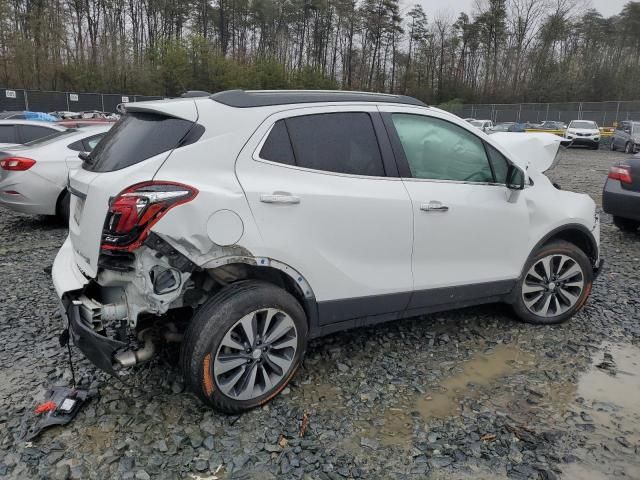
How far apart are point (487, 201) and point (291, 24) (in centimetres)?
6286

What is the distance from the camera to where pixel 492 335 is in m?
3.99

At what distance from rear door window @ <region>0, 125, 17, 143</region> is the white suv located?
6822 mm

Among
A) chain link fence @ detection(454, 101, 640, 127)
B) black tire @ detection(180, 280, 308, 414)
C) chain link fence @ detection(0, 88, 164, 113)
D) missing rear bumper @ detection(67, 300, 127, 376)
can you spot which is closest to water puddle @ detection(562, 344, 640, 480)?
black tire @ detection(180, 280, 308, 414)

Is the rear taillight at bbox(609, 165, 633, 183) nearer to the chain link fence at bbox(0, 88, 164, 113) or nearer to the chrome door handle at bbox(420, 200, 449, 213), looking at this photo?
the chrome door handle at bbox(420, 200, 449, 213)

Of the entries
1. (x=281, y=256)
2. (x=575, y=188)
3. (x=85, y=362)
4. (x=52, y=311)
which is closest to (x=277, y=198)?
(x=281, y=256)

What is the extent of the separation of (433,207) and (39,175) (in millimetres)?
5449

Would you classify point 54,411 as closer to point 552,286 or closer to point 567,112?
point 552,286

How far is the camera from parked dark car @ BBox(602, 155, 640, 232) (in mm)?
6680

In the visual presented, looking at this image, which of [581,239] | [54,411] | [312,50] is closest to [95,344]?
[54,411]

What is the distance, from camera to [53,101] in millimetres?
30016

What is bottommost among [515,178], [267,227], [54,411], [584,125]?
[54,411]

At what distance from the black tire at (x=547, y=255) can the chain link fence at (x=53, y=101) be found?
25.6m

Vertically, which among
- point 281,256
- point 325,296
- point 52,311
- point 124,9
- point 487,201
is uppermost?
point 124,9

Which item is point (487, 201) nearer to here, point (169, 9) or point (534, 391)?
point (534, 391)
